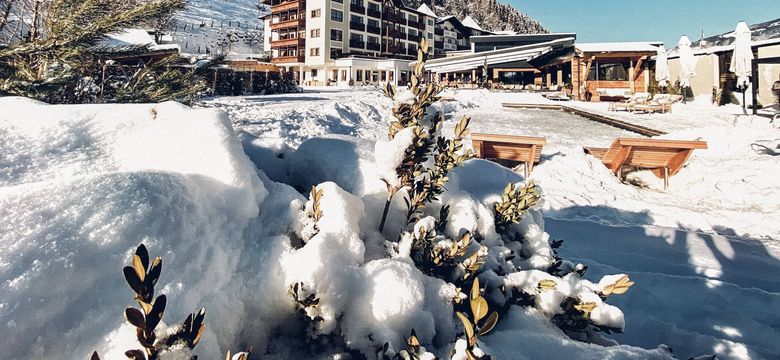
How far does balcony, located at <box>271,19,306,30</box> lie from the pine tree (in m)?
54.5

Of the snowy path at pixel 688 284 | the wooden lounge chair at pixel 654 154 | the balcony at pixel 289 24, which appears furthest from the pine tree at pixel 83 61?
the balcony at pixel 289 24

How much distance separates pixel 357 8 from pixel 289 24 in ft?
30.8

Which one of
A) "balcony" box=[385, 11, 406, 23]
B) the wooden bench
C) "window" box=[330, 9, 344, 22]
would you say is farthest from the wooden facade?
"balcony" box=[385, 11, 406, 23]

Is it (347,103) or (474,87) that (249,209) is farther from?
(474,87)

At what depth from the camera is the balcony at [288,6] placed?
53531 mm

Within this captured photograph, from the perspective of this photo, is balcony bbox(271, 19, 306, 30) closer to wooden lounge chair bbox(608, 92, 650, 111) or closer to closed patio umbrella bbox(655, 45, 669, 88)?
wooden lounge chair bbox(608, 92, 650, 111)

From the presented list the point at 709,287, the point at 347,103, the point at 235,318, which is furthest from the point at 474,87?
the point at 235,318

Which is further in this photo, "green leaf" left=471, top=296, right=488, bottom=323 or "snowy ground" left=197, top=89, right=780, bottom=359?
"snowy ground" left=197, top=89, right=780, bottom=359

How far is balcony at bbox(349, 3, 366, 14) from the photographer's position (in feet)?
177

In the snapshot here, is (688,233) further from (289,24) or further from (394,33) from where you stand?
→ (394,33)

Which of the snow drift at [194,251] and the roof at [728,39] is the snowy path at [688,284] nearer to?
the snow drift at [194,251]

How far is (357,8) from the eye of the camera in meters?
54.8

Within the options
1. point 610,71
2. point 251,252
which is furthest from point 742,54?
point 251,252

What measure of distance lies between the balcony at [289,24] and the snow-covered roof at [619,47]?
37052 mm
